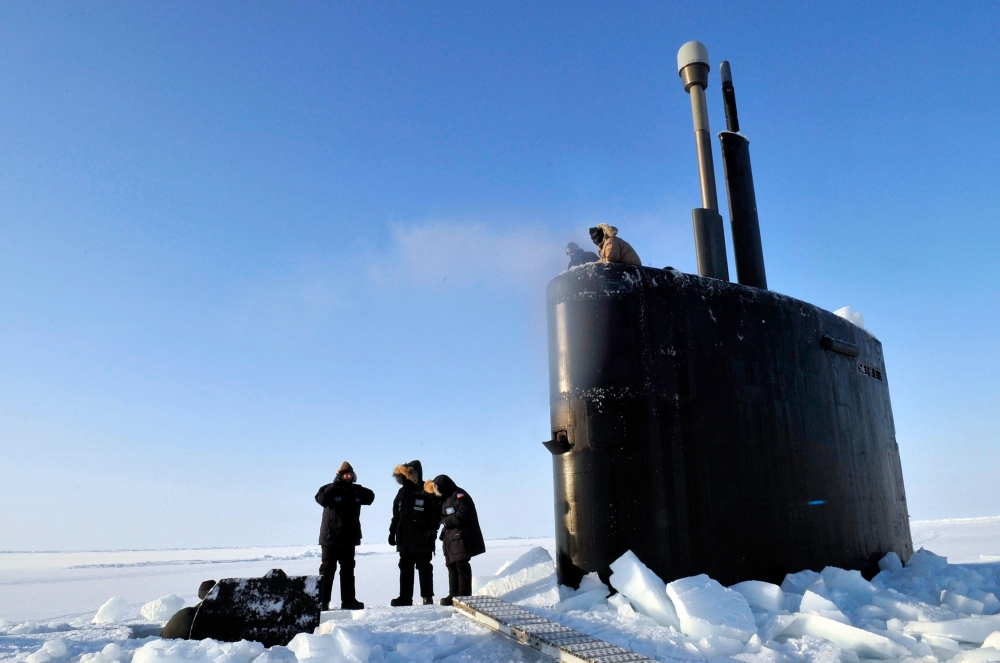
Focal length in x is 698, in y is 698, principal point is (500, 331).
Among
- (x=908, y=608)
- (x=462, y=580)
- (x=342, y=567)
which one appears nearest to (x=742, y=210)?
(x=908, y=608)

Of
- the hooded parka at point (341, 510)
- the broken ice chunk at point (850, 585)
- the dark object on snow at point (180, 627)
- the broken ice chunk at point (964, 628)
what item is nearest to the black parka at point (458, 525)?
the hooded parka at point (341, 510)

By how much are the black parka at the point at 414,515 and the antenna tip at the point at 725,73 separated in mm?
8286

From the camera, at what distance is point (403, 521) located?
23.9 feet

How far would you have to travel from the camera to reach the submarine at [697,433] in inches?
234

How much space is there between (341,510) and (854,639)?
15.4 ft

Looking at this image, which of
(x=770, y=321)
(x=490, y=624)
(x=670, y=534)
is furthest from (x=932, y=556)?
(x=490, y=624)

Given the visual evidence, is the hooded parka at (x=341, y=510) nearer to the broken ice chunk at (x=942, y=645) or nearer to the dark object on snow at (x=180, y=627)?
the dark object on snow at (x=180, y=627)

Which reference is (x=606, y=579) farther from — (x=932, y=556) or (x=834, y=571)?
(x=932, y=556)

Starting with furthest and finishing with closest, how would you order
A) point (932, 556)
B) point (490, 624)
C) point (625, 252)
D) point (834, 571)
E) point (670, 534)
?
point (932, 556) < point (625, 252) < point (834, 571) < point (670, 534) < point (490, 624)

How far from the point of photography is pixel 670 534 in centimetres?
586

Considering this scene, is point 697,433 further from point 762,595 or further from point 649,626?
point 649,626

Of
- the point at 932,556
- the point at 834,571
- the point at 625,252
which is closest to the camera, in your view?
the point at 834,571

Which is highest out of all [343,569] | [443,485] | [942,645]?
[443,485]

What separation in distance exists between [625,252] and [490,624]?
3694 mm
